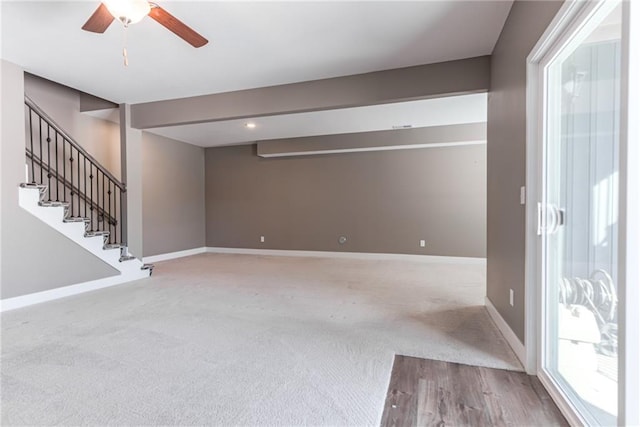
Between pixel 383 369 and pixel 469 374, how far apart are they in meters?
0.52

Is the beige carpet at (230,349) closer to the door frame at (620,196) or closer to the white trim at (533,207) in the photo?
the white trim at (533,207)

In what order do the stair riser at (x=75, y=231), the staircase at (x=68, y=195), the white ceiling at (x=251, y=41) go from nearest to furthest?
the white ceiling at (x=251, y=41), the stair riser at (x=75, y=231), the staircase at (x=68, y=195)

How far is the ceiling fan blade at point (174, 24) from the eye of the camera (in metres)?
1.96

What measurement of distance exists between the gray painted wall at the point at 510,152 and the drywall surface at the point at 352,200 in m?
3.03

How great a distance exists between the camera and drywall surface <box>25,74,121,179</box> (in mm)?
4129

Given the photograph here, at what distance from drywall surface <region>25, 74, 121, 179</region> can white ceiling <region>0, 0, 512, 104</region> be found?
3.11 feet

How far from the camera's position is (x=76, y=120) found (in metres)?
4.61

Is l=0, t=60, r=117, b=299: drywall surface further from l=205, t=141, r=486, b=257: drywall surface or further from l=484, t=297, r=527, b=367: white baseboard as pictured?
l=484, t=297, r=527, b=367: white baseboard

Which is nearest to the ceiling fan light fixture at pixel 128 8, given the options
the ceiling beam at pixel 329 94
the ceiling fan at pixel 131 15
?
the ceiling fan at pixel 131 15

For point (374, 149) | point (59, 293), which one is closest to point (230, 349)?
point (59, 293)

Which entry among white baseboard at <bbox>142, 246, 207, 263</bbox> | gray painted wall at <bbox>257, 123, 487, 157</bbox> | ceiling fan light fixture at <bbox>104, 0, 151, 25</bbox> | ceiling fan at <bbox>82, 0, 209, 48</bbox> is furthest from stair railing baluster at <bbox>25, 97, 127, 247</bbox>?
gray painted wall at <bbox>257, 123, 487, 157</bbox>

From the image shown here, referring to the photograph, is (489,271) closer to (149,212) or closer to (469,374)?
(469,374)

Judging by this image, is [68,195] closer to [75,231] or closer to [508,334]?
[75,231]

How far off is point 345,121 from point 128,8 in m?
3.68
